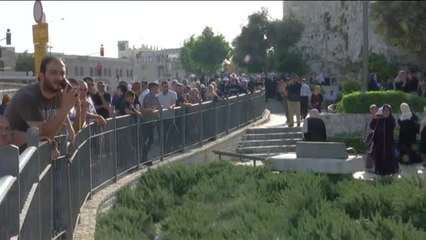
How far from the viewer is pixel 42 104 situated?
5785 millimetres

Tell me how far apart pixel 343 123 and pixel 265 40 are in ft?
131

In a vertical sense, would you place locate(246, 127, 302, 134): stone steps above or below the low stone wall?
below

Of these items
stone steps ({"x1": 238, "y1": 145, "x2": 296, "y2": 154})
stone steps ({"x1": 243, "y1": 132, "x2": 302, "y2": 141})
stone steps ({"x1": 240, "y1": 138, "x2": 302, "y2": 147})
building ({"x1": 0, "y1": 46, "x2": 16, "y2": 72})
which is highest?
building ({"x1": 0, "y1": 46, "x2": 16, "y2": 72})

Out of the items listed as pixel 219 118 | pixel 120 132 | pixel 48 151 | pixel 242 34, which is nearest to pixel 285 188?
pixel 120 132

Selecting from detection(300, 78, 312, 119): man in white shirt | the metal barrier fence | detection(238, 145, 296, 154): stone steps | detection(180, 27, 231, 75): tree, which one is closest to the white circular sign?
the metal barrier fence

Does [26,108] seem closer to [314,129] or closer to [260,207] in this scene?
[260,207]

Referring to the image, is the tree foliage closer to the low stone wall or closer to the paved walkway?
the paved walkway

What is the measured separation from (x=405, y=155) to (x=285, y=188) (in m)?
7.32

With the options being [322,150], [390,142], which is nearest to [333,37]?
[390,142]

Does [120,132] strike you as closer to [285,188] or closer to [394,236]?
[285,188]

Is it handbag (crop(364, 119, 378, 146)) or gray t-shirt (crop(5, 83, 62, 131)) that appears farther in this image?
handbag (crop(364, 119, 378, 146))

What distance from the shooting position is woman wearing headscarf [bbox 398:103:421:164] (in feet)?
59.3

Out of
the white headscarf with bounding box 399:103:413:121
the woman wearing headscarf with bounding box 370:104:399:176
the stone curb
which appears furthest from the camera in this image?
the white headscarf with bounding box 399:103:413:121

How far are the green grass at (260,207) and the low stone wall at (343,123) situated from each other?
767 cm
